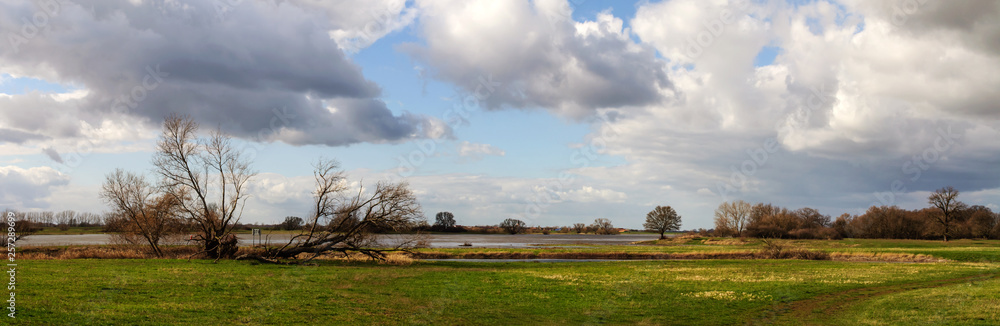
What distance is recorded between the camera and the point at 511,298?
79.6 ft

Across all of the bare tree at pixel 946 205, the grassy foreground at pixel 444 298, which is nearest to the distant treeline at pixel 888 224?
the bare tree at pixel 946 205

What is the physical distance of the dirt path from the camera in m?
19.1

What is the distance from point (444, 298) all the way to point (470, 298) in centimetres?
119

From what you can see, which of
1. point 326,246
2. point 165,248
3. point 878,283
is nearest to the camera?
point 878,283

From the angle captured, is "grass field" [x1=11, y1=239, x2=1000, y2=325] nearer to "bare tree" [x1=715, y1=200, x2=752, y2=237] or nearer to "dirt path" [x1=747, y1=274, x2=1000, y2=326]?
"dirt path" [x1=747, y1=274, x2=1000, y2=326]

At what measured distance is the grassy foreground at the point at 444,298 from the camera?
17.0 meters

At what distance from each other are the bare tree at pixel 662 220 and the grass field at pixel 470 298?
120 meters

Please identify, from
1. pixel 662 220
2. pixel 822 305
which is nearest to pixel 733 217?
pixel 662 220

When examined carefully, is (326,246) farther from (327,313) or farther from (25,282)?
(327,313)

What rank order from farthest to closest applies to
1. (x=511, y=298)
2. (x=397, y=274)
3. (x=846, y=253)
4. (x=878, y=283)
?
1. (x=846, y=253)
2. (x=397, y=274)
3. (x=878, y=283)
4. (x=511, y=298)

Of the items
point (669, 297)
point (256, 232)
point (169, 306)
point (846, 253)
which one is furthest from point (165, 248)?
point (846, 253)

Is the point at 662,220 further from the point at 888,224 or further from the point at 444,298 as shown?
the point at 444,298

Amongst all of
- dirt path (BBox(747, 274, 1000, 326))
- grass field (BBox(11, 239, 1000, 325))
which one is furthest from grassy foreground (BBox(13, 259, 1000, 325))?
dirt path (BBox(747, 274, 1000, 326))

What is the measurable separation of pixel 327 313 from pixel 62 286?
449 inches
